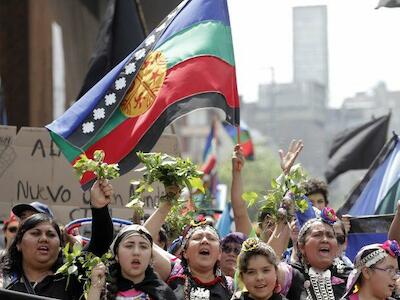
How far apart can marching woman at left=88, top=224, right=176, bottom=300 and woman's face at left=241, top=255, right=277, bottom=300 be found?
0.46 m

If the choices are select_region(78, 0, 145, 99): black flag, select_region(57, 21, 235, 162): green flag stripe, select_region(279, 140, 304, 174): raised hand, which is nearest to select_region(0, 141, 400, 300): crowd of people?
select_region(279, 140, 304, 174): raised hand

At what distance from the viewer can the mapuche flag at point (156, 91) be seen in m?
8.91

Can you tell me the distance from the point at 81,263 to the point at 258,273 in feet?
3.42

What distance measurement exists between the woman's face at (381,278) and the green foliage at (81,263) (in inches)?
62.5

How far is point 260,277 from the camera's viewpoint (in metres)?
6.95

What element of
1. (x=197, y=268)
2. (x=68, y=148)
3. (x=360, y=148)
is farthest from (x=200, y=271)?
(x=360, y=148)

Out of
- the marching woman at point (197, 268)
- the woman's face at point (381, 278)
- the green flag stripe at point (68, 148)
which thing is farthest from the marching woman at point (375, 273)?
the green flag stripe at point (68, 148)

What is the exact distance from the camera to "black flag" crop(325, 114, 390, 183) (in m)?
15.0

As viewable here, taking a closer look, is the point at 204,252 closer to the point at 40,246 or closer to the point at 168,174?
the point at 168,174

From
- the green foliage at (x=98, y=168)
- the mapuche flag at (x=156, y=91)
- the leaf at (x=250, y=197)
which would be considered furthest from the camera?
the mapuche flag at (x=156, y=91)

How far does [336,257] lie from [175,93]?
206 centimetres

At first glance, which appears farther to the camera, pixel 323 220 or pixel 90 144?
pixel 90 144

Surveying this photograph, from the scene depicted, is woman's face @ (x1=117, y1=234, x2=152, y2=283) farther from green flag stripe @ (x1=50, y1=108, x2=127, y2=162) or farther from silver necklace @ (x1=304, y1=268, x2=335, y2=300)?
green flag stripe @ (x1=50, y1=108, x2=127, y2=162)

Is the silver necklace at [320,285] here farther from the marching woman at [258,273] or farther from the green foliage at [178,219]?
the green foliage at [178,219]
